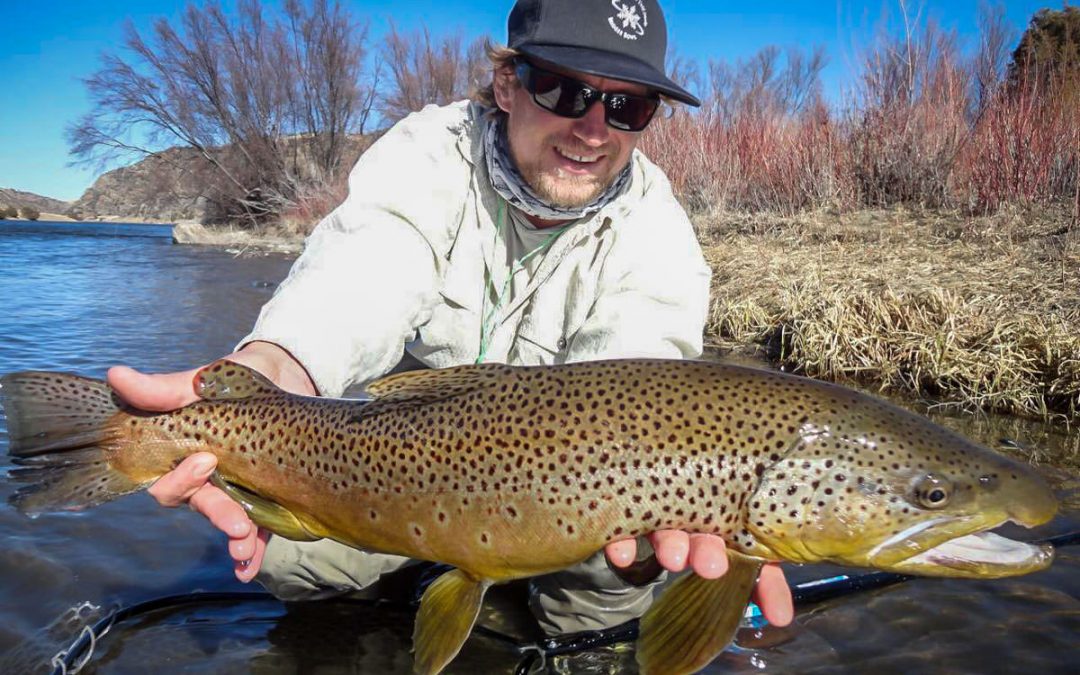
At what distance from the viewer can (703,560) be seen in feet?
6.53

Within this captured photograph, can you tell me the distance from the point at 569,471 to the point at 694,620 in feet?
1.69

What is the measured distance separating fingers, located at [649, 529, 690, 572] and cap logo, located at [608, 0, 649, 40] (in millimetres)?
2026

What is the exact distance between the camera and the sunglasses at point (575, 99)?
3.04 m

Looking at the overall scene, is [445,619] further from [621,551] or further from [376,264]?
[376,264]

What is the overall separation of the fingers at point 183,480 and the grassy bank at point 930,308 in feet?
16.4

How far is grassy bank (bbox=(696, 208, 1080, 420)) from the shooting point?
5.25m

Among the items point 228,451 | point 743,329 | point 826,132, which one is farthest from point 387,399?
point 826,132

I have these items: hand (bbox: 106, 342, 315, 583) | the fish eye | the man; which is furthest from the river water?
the fish eye

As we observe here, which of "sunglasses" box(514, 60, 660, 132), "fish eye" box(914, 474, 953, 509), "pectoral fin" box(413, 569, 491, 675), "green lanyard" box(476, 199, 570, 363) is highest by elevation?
"sunglasses" box(514, 60, 660, 132)

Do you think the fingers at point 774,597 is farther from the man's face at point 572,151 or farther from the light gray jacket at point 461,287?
the man's face at point 572,151

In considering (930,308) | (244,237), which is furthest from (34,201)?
(930,308)

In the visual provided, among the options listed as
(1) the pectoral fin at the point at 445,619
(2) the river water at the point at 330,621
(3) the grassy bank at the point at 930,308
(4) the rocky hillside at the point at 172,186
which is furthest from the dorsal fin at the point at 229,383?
(4) the rocky hillside at the point at 172,186

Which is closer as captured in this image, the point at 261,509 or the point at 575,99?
the point at 261,509

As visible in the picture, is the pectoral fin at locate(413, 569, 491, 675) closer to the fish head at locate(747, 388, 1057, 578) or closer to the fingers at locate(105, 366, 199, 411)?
the fish head at locate(747, 388, 1057, 578)
